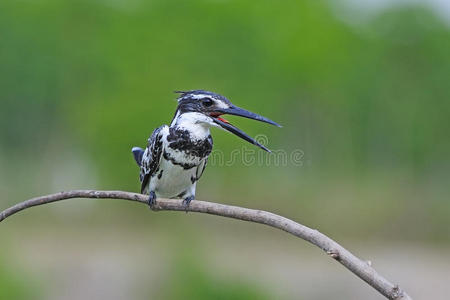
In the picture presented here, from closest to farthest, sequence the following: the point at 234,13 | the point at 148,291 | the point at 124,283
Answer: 1. the point at 148,291
2. the point at 124,283
3. the point at 234,13

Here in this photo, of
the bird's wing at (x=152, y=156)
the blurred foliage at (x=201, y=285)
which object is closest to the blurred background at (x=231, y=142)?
the blurred foliage at (x=201, y=285)

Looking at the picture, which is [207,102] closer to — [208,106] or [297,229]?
[208,106]

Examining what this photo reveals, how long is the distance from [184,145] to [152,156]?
1.12 ft

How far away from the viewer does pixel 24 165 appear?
2912 centimetres

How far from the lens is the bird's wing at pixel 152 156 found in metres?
3.81

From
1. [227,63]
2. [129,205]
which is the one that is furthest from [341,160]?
[129,205]

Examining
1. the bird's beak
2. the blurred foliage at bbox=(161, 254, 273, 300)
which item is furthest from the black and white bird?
the blurred foliage at bbox=(161, 254, 273, 300)

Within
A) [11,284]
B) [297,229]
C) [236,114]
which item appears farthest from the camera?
[11,284]

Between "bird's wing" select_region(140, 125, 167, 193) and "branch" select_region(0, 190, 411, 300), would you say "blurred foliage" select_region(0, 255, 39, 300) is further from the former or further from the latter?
"branch" select_region(0, 190, 411, 300)

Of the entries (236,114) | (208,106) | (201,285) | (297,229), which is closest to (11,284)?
A: (201,285)

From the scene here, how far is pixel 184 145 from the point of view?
3650 mm

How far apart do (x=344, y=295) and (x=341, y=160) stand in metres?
16.3

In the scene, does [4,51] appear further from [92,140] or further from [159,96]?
[159,96]

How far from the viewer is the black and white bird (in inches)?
129
